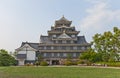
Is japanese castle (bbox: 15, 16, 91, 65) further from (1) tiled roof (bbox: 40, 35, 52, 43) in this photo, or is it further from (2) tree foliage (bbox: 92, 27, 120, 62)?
(2) tree foliage (bbox: 92, 27, 120, 62)

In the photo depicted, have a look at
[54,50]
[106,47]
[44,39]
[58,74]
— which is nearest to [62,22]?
[44,39]

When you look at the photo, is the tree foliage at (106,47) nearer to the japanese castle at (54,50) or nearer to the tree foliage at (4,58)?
the japanese castle at (54,50)

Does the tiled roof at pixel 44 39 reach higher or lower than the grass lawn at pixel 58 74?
higher

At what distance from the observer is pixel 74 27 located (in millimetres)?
64562

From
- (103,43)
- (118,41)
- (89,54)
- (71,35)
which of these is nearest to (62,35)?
(71,35)

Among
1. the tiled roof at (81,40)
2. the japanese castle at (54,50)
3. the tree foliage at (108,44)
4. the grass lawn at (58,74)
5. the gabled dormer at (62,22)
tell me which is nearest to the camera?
the grass lawn at (58,74)

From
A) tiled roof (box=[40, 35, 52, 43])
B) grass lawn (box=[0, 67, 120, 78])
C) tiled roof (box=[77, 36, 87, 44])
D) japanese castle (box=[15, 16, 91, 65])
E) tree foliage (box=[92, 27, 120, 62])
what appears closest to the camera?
grass lawn (box=[0, 67, 120, 78])

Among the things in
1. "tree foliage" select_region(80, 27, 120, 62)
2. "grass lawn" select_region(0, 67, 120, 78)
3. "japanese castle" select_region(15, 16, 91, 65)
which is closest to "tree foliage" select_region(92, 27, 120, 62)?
"tree foliage" select_region(80, 27, 120, 62)

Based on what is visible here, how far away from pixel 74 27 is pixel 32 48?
12782 mm

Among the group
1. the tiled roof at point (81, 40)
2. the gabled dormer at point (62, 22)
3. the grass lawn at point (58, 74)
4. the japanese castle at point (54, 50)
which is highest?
the gabled dormer at point (62, 22)

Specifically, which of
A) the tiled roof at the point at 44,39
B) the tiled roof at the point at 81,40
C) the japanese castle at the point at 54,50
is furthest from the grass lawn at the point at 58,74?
the tiled roof at the point at 44,39

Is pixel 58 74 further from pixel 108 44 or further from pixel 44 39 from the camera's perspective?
pixel 44 39

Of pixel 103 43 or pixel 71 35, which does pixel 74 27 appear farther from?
pixel 103 43

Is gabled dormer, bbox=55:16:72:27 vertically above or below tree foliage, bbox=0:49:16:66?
above
